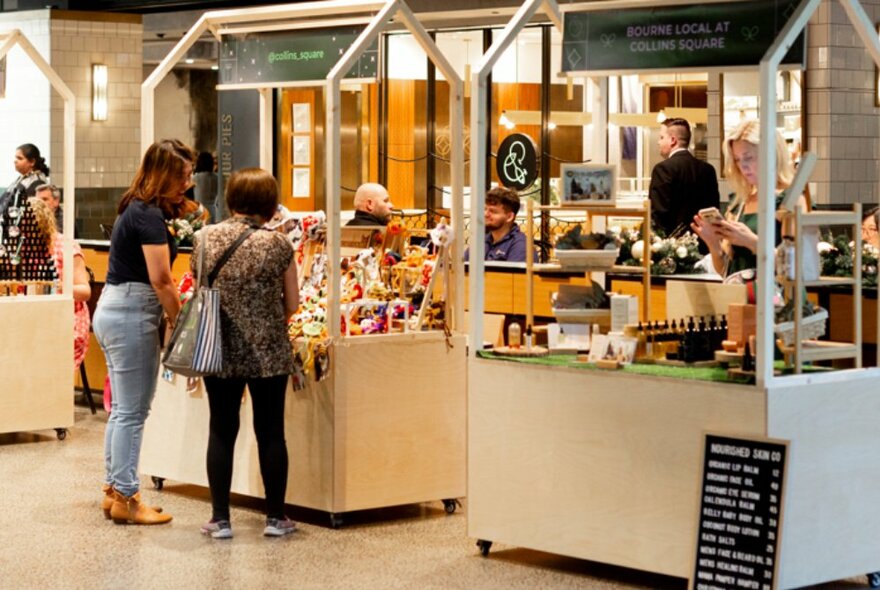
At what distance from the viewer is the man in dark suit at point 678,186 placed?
9.12 meters

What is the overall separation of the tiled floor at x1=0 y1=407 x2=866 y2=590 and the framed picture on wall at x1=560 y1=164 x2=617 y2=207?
4.67 feet

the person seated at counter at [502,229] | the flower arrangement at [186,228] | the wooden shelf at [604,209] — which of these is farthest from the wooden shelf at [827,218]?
the flower arrangement at [186,228]

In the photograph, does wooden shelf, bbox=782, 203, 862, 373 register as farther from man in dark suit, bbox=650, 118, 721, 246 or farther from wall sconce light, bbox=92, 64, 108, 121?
wall sconce light, bbox=92, 64, 108, 121

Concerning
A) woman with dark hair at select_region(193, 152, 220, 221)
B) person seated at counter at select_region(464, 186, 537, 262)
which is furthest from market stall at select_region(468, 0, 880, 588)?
woman with dark hair at select_region(193, 152, 220, 221)

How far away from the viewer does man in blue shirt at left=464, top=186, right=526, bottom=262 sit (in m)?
8.62

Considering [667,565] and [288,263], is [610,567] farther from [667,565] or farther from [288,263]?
[288,263]

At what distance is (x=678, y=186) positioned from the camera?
9.12m

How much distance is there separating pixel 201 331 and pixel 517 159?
305 inches

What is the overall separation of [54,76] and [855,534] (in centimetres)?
541

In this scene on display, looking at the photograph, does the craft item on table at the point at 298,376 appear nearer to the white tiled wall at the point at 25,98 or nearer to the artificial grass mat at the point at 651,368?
the artificial grass mat at the point at 651,368

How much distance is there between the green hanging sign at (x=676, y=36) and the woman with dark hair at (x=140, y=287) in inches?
67.2

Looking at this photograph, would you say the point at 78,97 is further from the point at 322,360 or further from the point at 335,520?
the point at 335,520

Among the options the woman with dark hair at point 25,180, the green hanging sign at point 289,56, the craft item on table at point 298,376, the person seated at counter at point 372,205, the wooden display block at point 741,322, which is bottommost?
the craft item on table at point 298,376

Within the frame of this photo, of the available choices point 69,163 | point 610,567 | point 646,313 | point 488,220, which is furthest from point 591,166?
point 69,163
